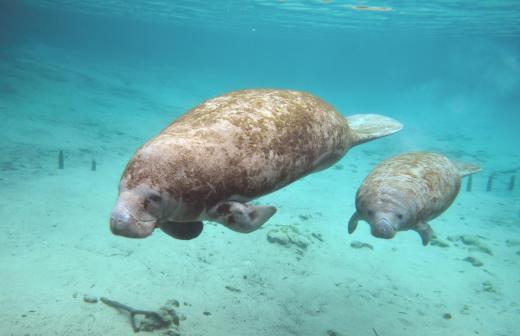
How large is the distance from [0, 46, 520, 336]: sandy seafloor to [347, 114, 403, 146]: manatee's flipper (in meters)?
3.69

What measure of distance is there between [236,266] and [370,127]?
15.0 ft

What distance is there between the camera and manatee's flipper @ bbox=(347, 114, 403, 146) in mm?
5621

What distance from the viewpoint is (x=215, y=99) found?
4.29m

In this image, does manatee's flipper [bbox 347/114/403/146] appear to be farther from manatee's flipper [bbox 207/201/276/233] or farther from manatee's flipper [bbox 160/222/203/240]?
manatee's flipper [bbox 160/222/203/240]

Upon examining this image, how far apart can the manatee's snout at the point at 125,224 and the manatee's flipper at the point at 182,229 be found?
0.58 m

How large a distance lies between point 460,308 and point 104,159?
1344 cm

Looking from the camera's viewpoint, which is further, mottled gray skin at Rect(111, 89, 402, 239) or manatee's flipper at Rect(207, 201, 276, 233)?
manatee's flipper at Rect(207, 201, 276, 233)

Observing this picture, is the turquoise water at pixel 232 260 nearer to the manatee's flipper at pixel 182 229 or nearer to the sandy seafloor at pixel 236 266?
the sandy seafloor at pixel 236 266

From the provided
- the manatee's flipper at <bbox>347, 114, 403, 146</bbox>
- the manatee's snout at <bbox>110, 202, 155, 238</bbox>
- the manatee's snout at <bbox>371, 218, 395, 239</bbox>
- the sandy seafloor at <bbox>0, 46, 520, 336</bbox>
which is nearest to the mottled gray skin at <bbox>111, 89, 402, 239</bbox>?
the manatee's snout at <bbox>110, 202, 155, 238</bbox>

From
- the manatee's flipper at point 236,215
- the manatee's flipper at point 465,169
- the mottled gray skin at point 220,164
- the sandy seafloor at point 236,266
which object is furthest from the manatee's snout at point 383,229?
the sandy seafloor at point 236,266

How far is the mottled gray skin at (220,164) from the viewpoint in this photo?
10.2ft

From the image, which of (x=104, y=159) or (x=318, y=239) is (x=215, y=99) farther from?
(x=104, y=159)

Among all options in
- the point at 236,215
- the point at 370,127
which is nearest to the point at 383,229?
the point at 370,127

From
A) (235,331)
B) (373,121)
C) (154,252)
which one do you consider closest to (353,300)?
(235,331)
